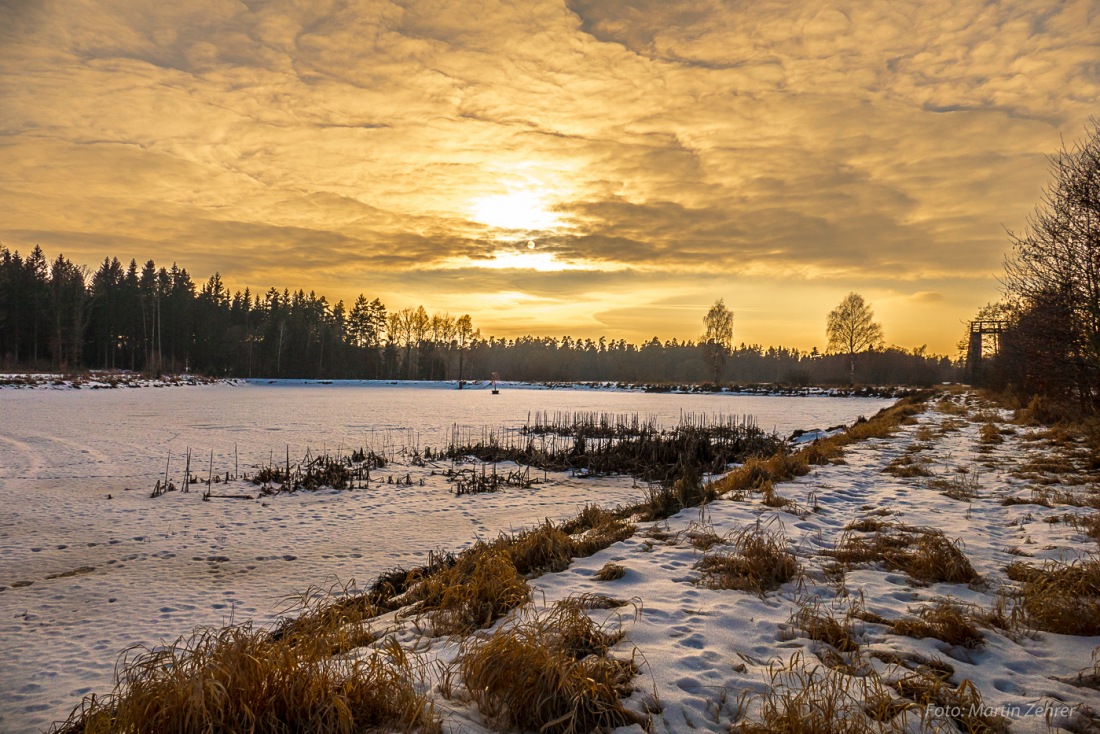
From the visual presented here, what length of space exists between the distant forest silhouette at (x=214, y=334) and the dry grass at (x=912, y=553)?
63.5m

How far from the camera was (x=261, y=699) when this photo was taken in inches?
113

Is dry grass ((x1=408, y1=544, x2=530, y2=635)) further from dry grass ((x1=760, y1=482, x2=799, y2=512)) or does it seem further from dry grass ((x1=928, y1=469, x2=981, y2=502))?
dry grass ((x1=928, y1=469, x2=981, y2=502))

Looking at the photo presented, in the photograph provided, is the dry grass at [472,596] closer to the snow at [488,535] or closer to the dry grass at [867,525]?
the snow at [488,535]

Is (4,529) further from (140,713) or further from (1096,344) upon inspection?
(1096,344)

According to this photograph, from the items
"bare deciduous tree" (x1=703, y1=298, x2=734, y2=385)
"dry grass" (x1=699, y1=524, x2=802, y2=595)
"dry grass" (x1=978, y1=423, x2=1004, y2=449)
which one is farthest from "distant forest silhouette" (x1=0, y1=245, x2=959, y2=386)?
"dry grass" (x1=699, y1=524, x2=802, y2=595)

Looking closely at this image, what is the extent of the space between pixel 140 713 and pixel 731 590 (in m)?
4.22

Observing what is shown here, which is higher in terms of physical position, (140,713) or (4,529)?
(140,713)

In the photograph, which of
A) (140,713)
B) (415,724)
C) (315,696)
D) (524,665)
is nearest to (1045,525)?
(524,665)

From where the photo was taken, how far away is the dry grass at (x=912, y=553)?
488 cm

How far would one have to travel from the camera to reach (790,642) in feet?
12.6

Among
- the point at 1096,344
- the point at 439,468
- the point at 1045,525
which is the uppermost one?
the point at 1096,344

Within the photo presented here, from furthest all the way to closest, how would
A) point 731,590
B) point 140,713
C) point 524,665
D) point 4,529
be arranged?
point 4,529, point 731,590, point 524,665, point 140,713

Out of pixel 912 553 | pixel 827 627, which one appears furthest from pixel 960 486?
pixel 827 627

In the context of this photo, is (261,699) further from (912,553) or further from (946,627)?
(912,553)
